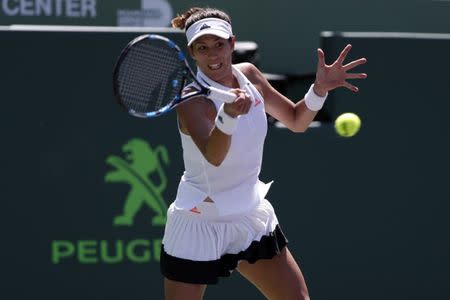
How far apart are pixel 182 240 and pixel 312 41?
655 centimetres

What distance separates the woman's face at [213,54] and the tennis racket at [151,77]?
109mm

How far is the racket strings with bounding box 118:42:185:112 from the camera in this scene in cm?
349

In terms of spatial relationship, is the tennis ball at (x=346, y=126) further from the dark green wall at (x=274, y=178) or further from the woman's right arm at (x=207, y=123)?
the woman's right arm at (x=207, y=123)

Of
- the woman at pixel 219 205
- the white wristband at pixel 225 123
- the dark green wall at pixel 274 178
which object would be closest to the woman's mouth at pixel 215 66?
the woman at pixel 219 205

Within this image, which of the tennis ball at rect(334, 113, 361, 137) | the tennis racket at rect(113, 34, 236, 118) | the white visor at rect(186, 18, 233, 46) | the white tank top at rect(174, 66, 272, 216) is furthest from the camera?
the tennis ball at rect(334, 113, 361, 137)

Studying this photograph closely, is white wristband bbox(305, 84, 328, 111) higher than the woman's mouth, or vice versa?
the woman's mouth

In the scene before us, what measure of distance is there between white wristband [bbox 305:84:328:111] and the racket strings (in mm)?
682

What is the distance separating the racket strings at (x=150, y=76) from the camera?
137 inches

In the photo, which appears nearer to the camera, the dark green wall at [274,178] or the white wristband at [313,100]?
the white wristband at [313,100]

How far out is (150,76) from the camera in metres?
3.56

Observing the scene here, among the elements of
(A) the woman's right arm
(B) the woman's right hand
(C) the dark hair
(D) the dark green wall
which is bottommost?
(D) the dark green wall

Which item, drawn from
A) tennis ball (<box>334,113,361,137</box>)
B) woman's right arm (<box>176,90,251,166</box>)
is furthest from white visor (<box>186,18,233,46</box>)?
tennis ball (<box>334,113,361,137</box>)

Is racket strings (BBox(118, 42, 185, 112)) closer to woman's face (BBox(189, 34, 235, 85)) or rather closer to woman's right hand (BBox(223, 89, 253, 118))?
woman's face (BBox(189, 34, 235, 85))

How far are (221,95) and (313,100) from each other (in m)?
0.79
